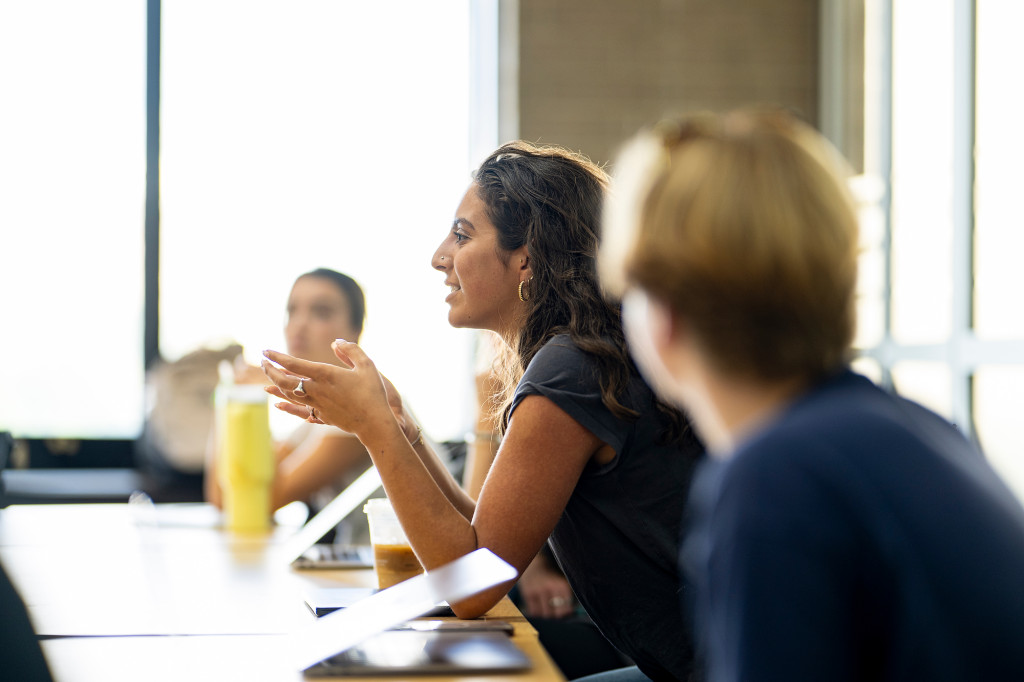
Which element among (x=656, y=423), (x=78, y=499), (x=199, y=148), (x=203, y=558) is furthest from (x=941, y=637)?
(x=199, y=148)

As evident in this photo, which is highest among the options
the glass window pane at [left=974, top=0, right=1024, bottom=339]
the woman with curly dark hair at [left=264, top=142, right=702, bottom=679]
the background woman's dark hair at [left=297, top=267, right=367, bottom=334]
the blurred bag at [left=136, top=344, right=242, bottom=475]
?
the glass window pane at [left=974, top=0, right=1024, bottom=339]

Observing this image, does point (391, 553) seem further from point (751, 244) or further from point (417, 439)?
point (751, 244)

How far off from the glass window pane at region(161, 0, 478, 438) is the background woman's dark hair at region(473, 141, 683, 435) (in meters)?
2.34

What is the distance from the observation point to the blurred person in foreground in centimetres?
56

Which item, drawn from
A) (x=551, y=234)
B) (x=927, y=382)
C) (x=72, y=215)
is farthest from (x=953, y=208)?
(x=72, y=215)

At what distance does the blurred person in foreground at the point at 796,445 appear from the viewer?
0.56 metres

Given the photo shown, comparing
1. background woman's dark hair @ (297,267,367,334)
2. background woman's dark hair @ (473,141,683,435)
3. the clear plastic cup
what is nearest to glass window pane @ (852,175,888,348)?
background woman's dark hair @ (297,267,367,334)

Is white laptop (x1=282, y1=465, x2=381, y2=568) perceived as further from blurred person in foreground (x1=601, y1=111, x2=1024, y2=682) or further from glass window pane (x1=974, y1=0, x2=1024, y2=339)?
glass window pane (x1=974, y1=0, x2=1024, y2=339)

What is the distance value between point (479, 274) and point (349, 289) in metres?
1.35

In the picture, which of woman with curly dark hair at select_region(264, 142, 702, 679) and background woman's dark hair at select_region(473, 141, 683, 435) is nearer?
woman with curly dark hair at select_region(264, 142, 702, 679)

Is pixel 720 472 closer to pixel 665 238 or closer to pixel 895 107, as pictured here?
pixel 665 238

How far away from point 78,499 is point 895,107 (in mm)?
3132

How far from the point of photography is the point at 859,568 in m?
0.56

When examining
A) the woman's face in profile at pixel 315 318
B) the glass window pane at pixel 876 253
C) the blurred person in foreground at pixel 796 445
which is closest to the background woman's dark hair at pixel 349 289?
the woman's face in profile at pixel 315 318
